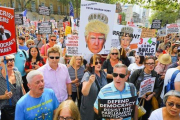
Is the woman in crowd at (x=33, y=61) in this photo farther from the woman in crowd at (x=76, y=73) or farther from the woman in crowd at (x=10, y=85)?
the woman in crowd at (x=10, y=85)

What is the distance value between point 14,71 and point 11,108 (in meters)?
0.74

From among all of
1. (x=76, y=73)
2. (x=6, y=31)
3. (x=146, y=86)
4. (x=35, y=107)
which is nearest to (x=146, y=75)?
(x=146, y=86)

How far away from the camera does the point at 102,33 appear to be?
324 centimetres

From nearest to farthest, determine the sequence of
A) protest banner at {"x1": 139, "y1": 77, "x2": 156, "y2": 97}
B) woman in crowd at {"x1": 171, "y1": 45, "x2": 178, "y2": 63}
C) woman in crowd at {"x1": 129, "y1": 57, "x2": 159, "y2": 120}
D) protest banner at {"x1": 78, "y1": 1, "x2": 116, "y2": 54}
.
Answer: protest banner at {"x1": 78, "y1": 1, "x2": 116, "y2": 54}
protest banner at {"x1": 139, "y1": 77, "x2": 156, "y2": 97}
woman in crowd at {"x1": 129, "y1": 57, "x2": 159, "y2": 120}
woman in crowd at {"x1": 171, "y1": 45, "x2": 178, "y2": 63}

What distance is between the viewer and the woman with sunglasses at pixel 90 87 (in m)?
2.98

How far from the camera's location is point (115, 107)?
2346mm

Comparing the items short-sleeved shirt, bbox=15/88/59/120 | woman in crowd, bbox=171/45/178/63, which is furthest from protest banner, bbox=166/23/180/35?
short-sleeved shirt, bbox=15/88/59/120

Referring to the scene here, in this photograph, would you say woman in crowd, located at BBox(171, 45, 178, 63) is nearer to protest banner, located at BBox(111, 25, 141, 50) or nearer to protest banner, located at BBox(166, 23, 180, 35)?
protest banner, located at BBox(111, 25, 141, 50)

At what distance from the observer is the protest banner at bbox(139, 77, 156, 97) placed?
3570 millimetres

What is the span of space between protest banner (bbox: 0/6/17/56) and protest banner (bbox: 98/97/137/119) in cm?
195

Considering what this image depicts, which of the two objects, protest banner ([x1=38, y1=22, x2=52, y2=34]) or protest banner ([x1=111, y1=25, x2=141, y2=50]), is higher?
protest banner ([x1=38, y1=22, x2=52, y2=34])

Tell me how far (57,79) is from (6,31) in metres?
1.24

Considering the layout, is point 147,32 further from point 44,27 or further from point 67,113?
point 67,113

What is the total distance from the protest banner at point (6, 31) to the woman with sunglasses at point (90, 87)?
4.71ft
